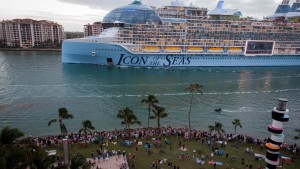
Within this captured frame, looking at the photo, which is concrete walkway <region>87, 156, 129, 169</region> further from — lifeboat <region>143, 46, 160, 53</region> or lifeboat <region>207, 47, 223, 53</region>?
lifeboat <region>207, 47, 223, 53</region>

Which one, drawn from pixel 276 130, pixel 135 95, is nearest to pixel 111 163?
pixel 276 130

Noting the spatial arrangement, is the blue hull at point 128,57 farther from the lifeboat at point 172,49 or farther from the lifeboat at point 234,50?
the lifeboat at point 234,50

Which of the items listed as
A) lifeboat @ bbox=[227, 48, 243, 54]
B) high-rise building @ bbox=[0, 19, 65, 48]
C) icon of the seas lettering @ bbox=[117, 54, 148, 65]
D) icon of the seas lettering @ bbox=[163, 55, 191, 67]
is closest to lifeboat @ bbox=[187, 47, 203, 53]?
icon of the seas lettering @ bbox=[163, 55, 191, 67]

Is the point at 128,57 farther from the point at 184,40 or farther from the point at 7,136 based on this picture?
the point at 7,136

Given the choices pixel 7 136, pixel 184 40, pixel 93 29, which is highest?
pixel 93 29

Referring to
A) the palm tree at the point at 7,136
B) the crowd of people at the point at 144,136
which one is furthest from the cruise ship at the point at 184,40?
the palm tree at the point at 7,136

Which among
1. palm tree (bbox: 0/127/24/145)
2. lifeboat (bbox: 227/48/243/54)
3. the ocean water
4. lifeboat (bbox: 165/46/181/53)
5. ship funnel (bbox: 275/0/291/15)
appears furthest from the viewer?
ship funnel (bbox: 275/0/291/15)
